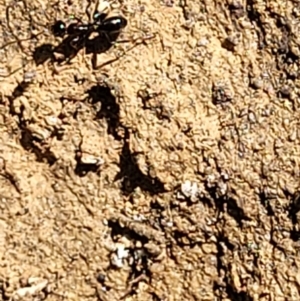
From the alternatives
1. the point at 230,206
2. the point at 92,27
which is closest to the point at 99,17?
the point at 92,27

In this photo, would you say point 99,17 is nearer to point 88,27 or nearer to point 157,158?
point 88,27

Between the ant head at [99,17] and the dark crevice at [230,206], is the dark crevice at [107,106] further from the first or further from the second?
the dark crevice at [230,206]

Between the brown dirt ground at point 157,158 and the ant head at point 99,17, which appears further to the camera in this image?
the ant head at point 99,17

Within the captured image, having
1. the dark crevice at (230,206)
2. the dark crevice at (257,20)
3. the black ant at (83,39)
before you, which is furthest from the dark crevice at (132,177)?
the dark crevice at (257,20)

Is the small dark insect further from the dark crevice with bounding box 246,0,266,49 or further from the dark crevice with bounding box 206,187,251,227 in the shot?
the dark crevice with bounding box 206,187,251,227

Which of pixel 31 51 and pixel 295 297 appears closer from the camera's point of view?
pixel 295 297

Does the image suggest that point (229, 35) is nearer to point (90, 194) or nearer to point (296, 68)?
point (296, 68)

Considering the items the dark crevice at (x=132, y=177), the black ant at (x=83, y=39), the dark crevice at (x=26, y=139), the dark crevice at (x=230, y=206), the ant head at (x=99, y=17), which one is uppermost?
the ant head at (x=99, y=17)

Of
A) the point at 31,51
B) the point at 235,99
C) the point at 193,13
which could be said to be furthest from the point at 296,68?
the point at 31,51
